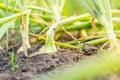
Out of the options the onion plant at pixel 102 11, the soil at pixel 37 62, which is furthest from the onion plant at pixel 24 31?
the onion plant at pixel 102 11

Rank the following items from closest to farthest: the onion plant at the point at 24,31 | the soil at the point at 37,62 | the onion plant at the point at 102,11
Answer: the soil at the point at 37,62, the onion plant at the point at 102,11, the onion plant at the point at 24,31

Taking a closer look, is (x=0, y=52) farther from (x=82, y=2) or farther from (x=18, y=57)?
(x=82, y=2)

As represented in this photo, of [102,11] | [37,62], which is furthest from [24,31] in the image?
[102,11]

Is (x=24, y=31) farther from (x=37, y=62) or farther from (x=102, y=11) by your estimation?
(x=102, y=11)

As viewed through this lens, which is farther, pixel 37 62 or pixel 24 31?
pixel 24 31

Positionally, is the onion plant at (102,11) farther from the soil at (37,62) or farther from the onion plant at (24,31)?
the onion plant at (24,31)

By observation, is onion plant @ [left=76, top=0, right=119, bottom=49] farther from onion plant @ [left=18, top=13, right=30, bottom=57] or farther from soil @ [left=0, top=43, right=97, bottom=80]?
onion plant @ [left=18, top=13, right=30, bottom=57]

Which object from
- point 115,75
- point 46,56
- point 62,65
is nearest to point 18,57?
point 46,56

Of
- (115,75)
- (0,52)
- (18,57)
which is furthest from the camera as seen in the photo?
(0,52)
